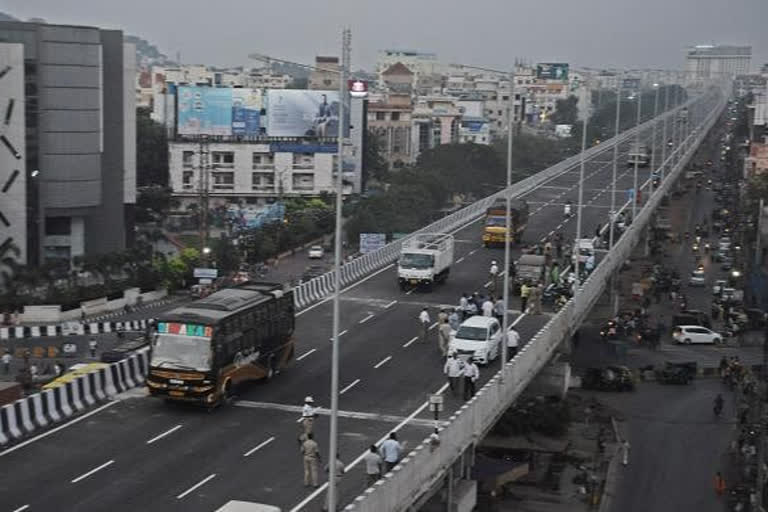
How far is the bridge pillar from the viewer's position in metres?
36.8

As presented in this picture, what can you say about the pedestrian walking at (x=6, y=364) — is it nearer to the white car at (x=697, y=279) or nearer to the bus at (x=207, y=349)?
the bus at (x=207, y=349)

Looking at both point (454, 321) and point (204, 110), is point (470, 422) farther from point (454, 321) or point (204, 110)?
point (204, 110)

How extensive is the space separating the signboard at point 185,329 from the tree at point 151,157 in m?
82.6

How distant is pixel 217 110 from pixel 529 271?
6195 cm

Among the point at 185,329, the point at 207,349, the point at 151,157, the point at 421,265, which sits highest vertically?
the point at 151,157

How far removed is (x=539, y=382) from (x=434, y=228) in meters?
20.4

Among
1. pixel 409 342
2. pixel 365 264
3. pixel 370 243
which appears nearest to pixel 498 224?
pixel 370 243

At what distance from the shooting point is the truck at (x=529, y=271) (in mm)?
40656

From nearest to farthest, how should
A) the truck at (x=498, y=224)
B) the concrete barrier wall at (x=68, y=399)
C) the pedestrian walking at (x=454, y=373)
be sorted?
the concrete barrier wall at (x=68, y=399), the pedestrian walking at (x=454, y=373), the truck at (x=498, y=224)

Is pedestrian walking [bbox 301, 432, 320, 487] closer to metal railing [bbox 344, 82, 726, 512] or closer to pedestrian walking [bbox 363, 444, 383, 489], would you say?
pedestrian walking [bbox 363, 444, 383, 489]

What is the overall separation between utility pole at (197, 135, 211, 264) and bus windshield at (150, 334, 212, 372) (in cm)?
3642

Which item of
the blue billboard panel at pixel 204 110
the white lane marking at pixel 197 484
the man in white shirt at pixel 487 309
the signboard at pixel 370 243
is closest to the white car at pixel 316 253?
the signboard at pixel 370 243

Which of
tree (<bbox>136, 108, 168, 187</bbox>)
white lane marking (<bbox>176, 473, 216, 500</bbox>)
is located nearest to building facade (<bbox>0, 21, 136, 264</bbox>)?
tree (<bbox>136, 108, 168, 187</bbox>)

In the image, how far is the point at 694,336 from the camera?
53625mm
